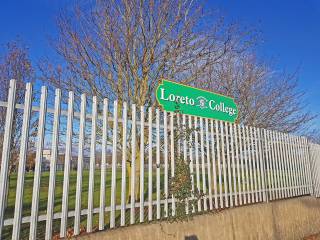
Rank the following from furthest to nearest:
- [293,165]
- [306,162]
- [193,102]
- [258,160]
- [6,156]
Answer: [306,162], [293,165], [258,160], [193,102], [6,156]

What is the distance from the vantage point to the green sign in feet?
16.3

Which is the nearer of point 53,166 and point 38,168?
point 38,168

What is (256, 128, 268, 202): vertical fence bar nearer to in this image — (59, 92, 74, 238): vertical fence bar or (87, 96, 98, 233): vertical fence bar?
(87, 96, 98, 233): vertical fence bar

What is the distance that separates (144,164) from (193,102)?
5.21 feet

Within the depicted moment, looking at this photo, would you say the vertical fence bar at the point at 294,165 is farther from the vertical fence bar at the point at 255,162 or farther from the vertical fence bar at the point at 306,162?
the vertical fence bar at the point at 255,162

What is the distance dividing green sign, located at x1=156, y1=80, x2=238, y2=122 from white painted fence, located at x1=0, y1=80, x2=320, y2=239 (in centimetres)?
18

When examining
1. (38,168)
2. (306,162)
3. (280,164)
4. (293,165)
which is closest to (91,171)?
(38,168)

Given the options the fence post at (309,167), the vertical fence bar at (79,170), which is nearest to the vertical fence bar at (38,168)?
the vertical fence bar at (79,170)

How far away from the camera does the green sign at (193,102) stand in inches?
196

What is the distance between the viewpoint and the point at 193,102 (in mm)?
5383

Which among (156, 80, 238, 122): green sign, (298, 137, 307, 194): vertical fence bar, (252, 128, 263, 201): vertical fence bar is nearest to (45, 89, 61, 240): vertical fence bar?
(156, 80, 238, 122): green sign

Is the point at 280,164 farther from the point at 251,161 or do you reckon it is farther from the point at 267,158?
the point at 251,161

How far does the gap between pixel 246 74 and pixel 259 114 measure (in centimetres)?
174

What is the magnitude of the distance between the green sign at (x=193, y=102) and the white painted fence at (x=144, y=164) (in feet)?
0.59
